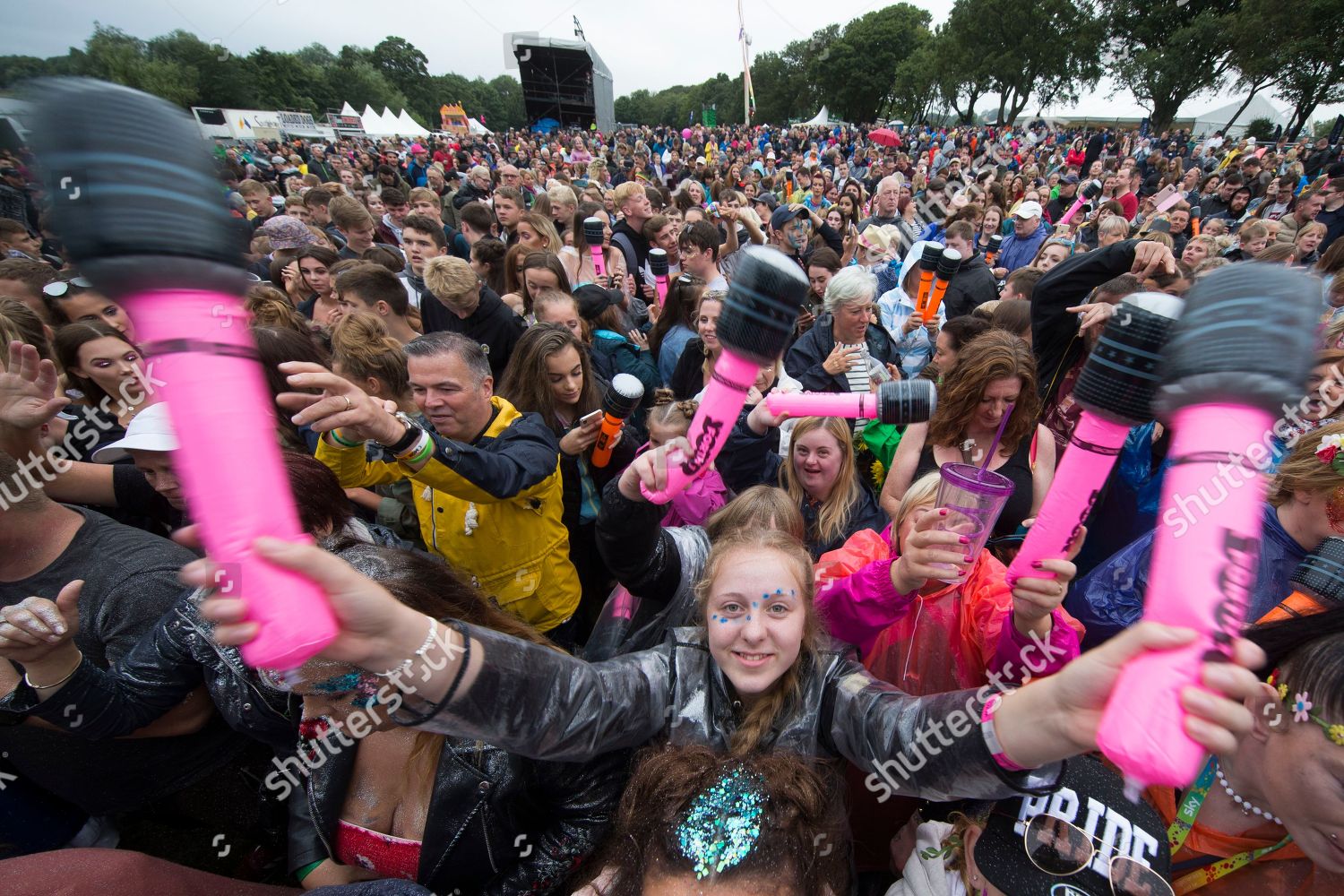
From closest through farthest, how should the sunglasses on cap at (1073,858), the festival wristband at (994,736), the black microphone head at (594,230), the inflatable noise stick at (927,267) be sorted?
the festival wristband at (994,736)
the sunglasses on cap at (1073,858)
the inflatable noise stick at (927,267)
the black microphone head at (594,230)

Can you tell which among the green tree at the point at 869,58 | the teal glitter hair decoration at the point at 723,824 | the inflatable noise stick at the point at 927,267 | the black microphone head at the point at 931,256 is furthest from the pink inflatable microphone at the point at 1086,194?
the green tree at the point at 869,58

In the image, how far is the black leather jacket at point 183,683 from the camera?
5.75 feet

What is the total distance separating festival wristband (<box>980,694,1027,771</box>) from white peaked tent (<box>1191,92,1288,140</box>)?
39138mm

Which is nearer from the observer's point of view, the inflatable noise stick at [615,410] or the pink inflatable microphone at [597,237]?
the inflatable noise stick at [615,410]

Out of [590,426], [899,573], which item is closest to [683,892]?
[899,573]

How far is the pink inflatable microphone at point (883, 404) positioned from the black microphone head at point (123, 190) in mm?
1188

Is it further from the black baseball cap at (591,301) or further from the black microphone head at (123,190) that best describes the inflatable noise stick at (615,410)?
the black microphone head at (123,190)

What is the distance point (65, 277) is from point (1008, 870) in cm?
588

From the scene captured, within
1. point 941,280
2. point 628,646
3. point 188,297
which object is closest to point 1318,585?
point 628,646

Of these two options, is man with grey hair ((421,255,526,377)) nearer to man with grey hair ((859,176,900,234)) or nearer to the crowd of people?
the crowd of people

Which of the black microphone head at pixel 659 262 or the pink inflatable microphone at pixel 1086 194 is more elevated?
the pink inflatable microphone at pixel 1086 194

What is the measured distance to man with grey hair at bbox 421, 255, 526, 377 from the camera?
13.1 feet

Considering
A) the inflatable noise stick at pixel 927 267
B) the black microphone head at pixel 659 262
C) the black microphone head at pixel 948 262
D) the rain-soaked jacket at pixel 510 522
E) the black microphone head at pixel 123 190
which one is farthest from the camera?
the black microphone head at pixel 659 262

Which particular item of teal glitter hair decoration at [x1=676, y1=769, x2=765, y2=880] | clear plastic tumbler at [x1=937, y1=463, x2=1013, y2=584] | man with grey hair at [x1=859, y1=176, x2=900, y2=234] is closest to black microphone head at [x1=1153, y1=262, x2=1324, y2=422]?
clear plastic tumbler at [x1=937, y1=463, x2=1013, y2=584]
